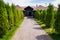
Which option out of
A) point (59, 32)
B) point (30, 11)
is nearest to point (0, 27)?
point (59, 32)

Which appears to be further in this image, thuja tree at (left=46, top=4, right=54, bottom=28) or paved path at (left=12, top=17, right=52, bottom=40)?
thuja tree at (left=46, top=4, right=54, bottom=28)

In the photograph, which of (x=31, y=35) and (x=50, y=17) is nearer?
(x=31, y=35)

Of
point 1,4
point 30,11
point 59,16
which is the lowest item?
point 30,11

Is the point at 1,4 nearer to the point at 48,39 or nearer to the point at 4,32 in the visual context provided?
the point at 4,32

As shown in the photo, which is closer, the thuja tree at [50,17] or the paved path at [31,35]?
the paved path at [31,35]

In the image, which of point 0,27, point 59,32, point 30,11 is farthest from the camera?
point 30,11

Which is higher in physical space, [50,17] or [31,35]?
[50,17]

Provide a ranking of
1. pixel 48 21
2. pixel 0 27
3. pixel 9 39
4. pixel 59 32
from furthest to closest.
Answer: pixel 48 21
pixel 59 32
pixel 0 27
pixel 9 39

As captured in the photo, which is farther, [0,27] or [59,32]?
[59,32]

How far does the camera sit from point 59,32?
18422 millimetres

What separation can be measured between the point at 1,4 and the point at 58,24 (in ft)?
19.1

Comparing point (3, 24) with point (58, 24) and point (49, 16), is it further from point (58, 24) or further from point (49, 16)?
point (49, 16)

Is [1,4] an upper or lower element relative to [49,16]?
upper

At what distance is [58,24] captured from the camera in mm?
18656
